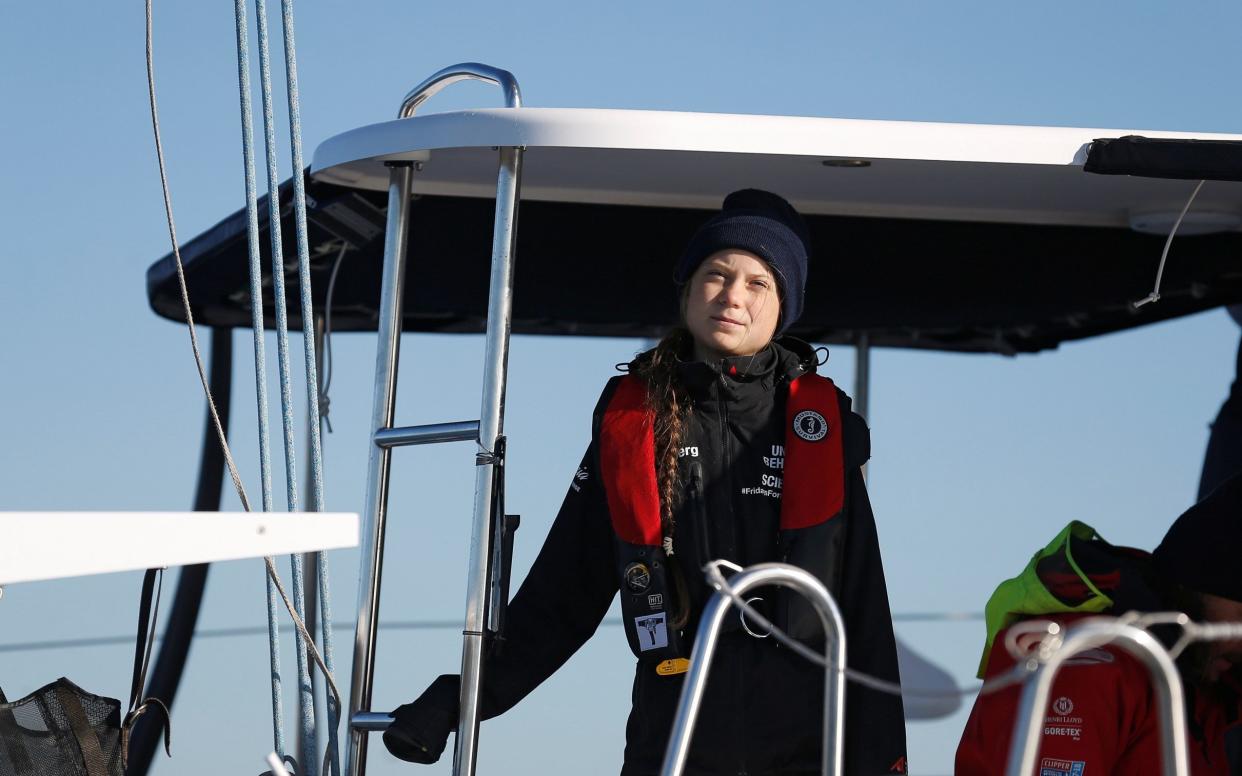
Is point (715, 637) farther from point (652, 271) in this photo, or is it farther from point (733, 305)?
point (652, 271)

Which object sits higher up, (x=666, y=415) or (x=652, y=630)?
(x=666, y=415)

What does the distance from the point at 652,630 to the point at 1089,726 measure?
2.23ft

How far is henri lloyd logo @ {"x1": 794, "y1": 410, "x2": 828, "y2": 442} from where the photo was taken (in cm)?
246

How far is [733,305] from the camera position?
2.50m

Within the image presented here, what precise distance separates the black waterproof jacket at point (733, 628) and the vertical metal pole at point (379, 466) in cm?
24

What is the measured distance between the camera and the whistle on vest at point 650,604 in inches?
94.3

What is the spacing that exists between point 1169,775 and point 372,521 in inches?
65.5

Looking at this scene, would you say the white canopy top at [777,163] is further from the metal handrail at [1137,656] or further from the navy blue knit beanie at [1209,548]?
the metal handrail at [1137,656]

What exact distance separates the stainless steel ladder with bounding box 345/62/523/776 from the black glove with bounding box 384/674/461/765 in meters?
0.03

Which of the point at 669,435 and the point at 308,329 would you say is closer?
the point at 669,435

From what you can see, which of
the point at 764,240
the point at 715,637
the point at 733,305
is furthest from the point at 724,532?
Result: the point at 715,637

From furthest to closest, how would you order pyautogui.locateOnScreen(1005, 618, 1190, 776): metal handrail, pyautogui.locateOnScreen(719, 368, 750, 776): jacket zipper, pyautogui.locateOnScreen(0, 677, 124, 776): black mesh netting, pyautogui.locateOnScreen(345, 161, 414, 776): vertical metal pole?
1. pyautogui.locateOnScreen(345, 161, 414, 776): vertical metal pole
2. pyautogui.locateOnScreen(719, 368, 750, 776): jacket zipper
3. pyautogui.locateOnScreen(0, 677, 124, 776): black mesh netting
4. pyautogui.locateOnScreen(1005, 618, 1190, 776): metal handrail

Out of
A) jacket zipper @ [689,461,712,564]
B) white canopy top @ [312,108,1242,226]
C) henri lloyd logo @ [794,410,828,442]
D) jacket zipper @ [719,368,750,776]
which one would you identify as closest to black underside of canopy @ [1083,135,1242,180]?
white canopy top @ [312,108,1242,226]

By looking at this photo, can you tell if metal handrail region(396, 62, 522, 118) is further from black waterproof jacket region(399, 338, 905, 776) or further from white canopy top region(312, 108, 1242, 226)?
black waterproof jacket region(399, 338, 905, 776)
